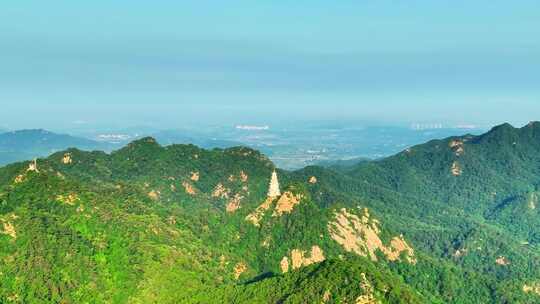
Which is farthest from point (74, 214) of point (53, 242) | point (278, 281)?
point (278, 281)

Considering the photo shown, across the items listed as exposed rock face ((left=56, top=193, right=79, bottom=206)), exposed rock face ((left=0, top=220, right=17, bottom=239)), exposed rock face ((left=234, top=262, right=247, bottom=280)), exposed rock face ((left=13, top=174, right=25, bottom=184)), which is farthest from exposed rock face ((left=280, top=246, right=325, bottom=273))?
exposed rock face ((left=13, top=174, right=25, bottom=184))

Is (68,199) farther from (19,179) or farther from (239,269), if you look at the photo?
(239,269)

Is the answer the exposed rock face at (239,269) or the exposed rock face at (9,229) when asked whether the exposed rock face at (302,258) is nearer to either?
the exposed rock face at (239,269)

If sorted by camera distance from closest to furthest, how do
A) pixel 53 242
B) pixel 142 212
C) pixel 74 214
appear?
pixel 53 242, pixel 74 214, pixel 142 212

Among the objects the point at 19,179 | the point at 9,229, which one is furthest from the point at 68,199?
the point at 9,229

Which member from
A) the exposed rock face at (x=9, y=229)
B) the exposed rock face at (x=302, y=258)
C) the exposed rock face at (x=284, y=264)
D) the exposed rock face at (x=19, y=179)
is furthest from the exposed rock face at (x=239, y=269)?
the exposed rock face at (x=19, y=179)

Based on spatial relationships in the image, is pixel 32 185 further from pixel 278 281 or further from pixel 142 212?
pixel 278 281
